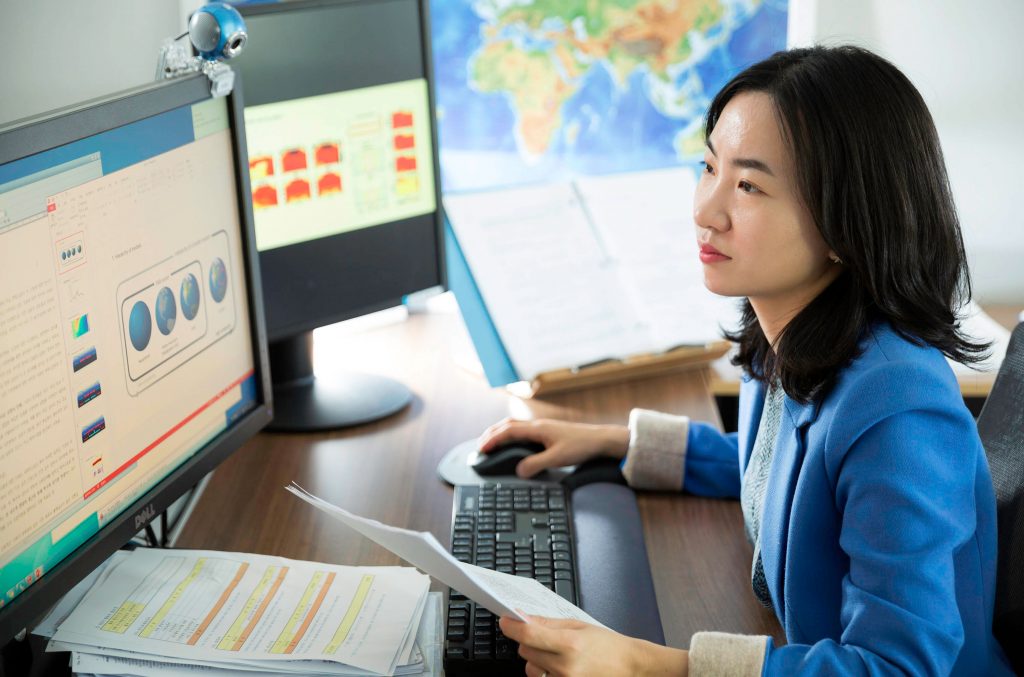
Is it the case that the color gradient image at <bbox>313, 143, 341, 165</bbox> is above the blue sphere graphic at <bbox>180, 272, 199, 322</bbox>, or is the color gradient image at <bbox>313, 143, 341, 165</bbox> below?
above

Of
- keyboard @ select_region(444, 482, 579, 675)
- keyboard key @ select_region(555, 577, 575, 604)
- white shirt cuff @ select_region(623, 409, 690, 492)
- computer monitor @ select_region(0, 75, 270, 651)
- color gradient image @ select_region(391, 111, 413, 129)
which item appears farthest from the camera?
color gradient image @ select_region(391, 111, 413, 129)

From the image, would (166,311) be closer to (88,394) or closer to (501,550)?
(88,394)

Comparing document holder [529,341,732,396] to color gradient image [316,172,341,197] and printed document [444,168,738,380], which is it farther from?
color gradient image [316,172,341,197]

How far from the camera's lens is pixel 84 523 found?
924 mm

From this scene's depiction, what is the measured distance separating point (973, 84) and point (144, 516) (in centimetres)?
165

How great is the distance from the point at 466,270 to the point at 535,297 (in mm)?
108

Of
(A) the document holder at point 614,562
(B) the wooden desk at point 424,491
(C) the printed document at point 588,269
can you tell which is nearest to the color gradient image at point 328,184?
(C) the printed document at point 588,269

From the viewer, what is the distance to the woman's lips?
1031 millimetres

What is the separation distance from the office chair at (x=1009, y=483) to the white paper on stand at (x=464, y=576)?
43cm

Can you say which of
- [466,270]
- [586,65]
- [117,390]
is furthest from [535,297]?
[117,390]

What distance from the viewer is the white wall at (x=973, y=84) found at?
1.98m

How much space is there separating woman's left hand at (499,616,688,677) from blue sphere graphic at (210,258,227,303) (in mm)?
458

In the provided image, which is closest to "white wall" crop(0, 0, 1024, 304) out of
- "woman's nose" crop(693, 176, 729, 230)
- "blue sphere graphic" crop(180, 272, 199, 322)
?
"woman's nose" crop(693, 176, 729, 230)

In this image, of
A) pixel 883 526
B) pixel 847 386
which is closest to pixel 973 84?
pixel 847 386
